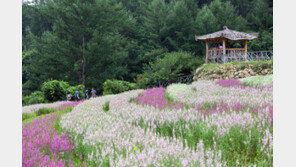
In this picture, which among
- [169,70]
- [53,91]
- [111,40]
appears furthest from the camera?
[111,40]

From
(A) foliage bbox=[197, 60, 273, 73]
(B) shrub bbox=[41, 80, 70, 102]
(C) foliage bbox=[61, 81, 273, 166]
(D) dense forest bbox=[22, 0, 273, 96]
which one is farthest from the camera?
(D) dense forest bbox=[22, 0, 273, 96]

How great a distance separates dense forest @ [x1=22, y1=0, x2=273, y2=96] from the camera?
86.6 ft

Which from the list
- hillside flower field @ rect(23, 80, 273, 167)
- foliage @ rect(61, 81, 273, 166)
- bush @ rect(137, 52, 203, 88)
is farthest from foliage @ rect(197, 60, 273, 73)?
hillside flower field @ rect(23, 80, 273, 167)

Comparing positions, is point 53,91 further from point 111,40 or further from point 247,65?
point 111,40

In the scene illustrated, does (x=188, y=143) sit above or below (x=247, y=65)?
below

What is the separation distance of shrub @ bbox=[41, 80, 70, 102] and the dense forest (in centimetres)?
806

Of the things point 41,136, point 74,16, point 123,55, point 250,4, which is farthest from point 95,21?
point 250,4

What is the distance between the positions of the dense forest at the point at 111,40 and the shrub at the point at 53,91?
8.06 metres

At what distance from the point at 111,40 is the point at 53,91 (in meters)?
14.3

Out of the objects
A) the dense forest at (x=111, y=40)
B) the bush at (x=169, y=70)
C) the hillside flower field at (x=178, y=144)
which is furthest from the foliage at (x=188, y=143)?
the dense forest at (x=111, y=40)

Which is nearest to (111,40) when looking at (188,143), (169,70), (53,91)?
(169,70)

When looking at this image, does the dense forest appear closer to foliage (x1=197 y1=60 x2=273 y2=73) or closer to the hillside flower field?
foliage (x1=197 y1=60 x2=273 y2=73)

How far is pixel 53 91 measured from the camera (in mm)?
15242
